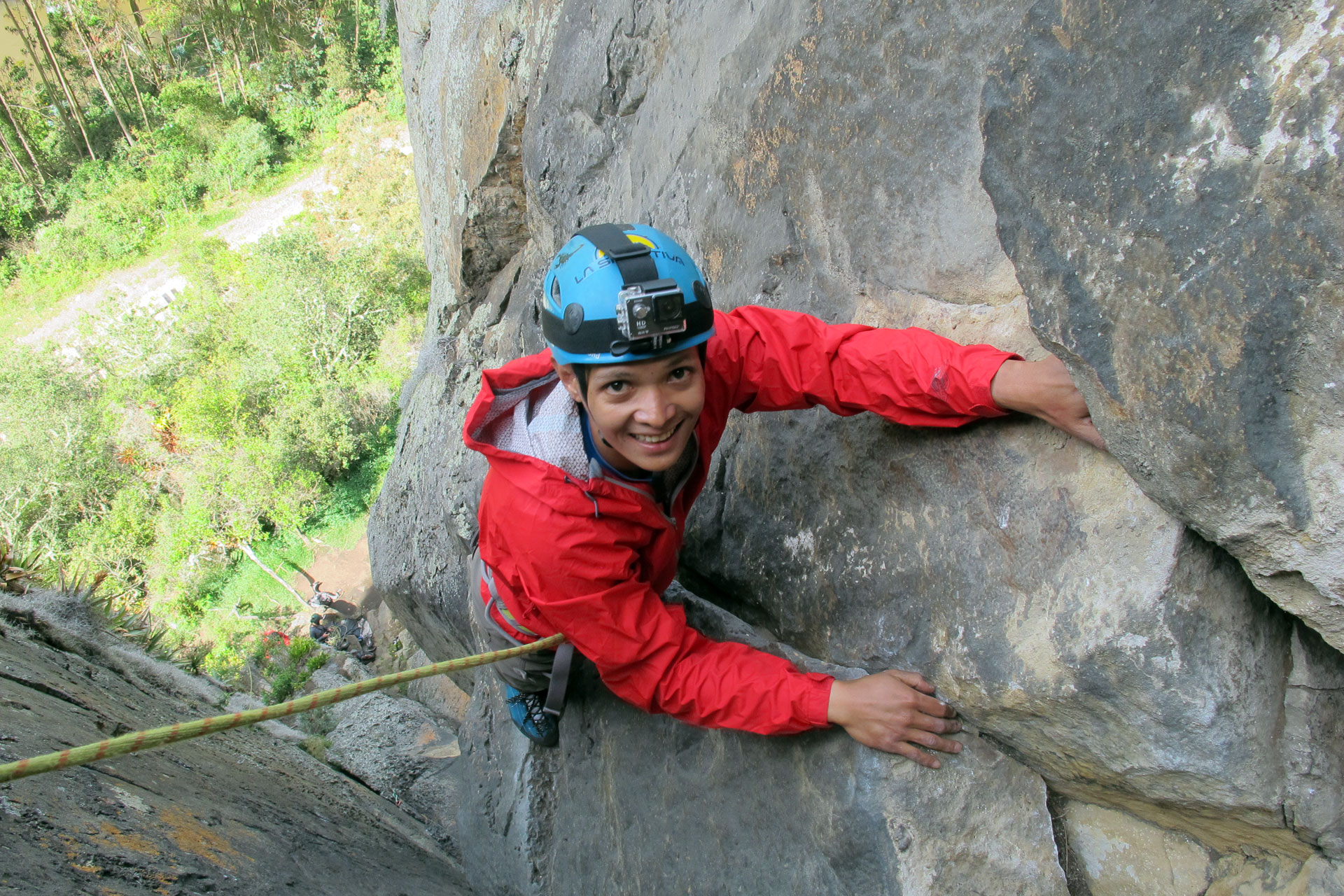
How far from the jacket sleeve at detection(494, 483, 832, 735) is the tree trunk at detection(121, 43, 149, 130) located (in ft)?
129

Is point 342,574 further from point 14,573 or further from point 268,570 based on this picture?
point 14,573

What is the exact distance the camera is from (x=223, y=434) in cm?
2144

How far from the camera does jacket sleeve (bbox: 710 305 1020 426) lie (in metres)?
1.93

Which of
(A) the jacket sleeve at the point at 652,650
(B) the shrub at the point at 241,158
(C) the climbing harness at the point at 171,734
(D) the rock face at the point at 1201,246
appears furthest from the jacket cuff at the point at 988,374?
(B) the shrub at the point at 241,158

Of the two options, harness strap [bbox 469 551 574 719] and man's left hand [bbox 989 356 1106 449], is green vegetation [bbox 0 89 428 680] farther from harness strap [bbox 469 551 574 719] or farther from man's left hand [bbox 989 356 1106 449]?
man's left hand [bbox 989 356 1106 449]

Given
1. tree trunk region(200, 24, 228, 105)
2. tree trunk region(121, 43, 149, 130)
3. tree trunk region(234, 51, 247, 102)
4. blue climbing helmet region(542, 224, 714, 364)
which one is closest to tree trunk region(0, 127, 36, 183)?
tree trunk region(121, 43, 149, 130)

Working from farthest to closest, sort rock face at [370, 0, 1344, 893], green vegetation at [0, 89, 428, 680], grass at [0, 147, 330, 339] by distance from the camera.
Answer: grass at [0, 147, 330, 339] < green vegetation at [0, 89, 428, 680] < rock face at [370, 0, 1344, 893]

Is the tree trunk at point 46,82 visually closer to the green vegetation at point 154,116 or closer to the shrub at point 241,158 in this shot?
the green vegetation at point 154,116

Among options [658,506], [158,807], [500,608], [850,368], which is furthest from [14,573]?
[850,368]

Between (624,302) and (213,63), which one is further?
(213,63)

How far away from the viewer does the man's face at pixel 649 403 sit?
2.06m

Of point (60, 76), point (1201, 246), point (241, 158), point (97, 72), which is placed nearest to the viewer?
point (1201, 246)

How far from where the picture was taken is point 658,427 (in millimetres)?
2076

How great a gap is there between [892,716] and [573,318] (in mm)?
1199
